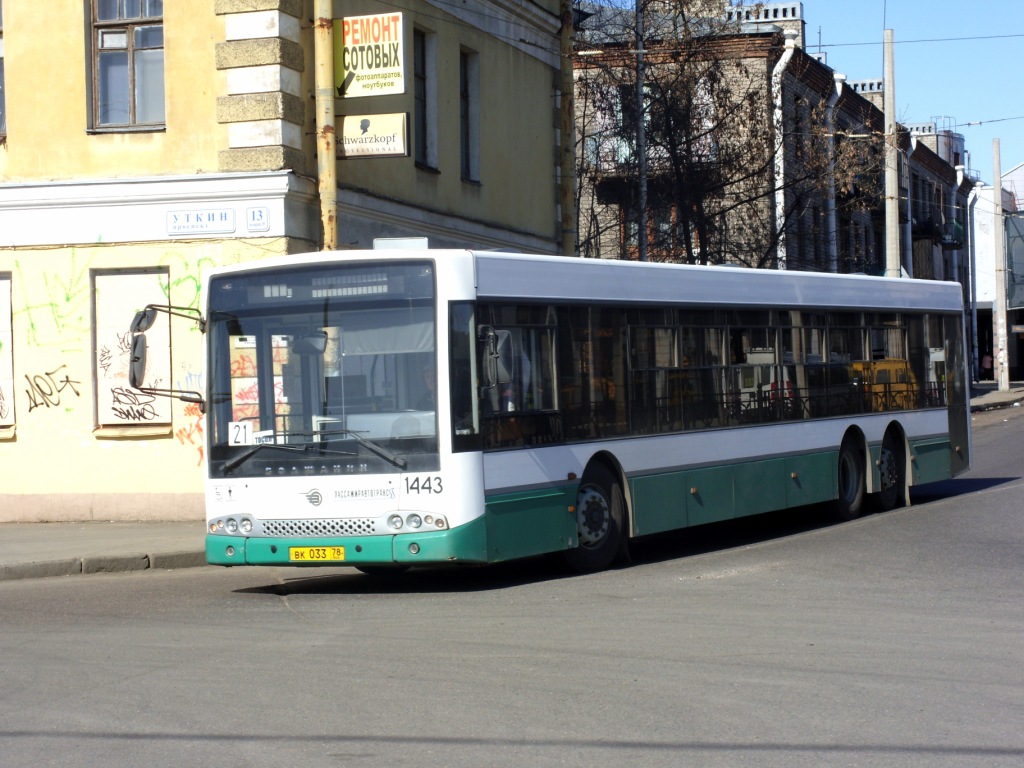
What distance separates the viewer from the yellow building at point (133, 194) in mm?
16609

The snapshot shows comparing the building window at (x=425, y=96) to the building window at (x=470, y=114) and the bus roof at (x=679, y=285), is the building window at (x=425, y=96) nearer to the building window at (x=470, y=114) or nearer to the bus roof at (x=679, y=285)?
the building window at (x=470, y=114)

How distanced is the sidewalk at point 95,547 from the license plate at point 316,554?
9.69 ft

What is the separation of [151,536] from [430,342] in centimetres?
563

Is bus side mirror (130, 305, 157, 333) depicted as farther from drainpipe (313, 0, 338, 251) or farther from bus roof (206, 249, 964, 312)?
drainpipe (313, 0, 338, 251)

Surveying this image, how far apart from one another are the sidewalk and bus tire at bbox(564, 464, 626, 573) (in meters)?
3.91

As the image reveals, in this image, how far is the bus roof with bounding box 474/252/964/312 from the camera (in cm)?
1159

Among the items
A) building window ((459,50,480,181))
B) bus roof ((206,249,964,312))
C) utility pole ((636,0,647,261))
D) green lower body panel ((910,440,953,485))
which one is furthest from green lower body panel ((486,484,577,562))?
utility pole ((636,0,647,261))

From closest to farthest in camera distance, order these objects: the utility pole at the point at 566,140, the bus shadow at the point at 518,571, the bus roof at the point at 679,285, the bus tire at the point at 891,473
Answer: the bus roof at the point at 679,285 → the bus shadow at the point at 518,571 → the bus tire at the point at 891,473 → the utility pole at the point at 566,140

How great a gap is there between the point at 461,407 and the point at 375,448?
711 mm

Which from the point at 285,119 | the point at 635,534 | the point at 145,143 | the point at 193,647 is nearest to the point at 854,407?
the point at 635,534

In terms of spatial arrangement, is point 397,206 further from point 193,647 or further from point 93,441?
point 193,647

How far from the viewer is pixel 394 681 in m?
7.70

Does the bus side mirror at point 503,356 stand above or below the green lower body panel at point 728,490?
above

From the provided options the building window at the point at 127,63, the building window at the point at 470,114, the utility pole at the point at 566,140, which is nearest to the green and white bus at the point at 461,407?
the building window at the point at 127,63
